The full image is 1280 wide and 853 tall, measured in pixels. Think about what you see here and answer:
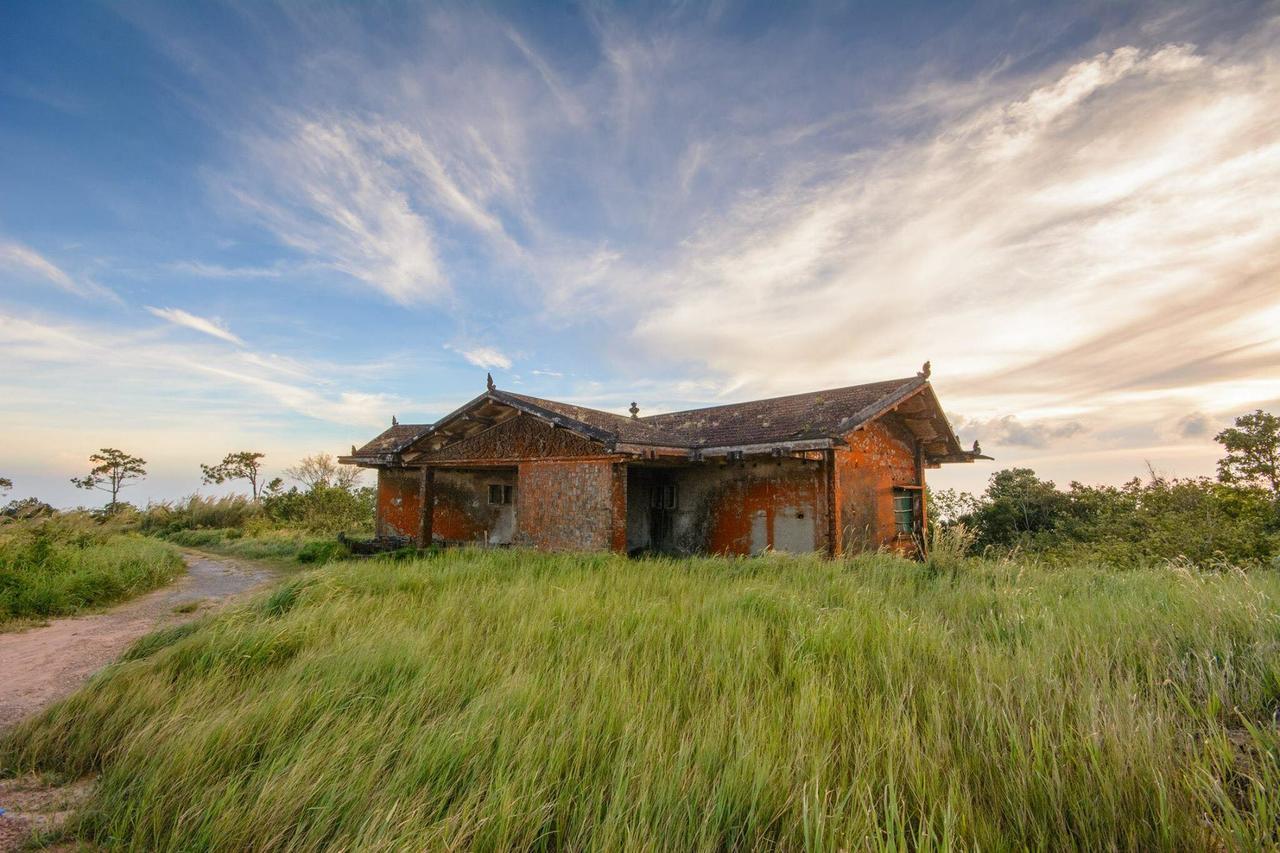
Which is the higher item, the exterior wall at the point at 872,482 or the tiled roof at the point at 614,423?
the tiled roof at the point at 614,423

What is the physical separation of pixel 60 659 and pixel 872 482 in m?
12.8

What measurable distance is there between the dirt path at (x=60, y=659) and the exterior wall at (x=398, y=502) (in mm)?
4677

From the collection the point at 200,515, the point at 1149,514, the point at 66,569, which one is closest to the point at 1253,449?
the point at 1149,514

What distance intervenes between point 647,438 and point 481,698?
8.22m

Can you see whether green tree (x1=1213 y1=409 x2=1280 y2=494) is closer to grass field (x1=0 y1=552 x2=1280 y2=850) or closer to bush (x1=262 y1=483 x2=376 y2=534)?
grass field (x1=0 y1=552 x2=1280 y2=850)

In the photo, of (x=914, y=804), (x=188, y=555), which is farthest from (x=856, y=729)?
(x=188, y=555)

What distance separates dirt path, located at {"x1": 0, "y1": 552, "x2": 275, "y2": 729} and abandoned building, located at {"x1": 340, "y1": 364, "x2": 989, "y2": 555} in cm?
498

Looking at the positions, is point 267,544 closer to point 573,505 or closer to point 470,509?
point 470,509

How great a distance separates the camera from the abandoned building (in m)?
10.6

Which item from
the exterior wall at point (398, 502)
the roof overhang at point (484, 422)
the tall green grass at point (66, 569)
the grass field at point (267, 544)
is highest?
the roof overhang at point (484, 422)

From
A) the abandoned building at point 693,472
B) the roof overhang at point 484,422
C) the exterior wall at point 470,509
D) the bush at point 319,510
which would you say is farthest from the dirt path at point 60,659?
the bush at point 319,510

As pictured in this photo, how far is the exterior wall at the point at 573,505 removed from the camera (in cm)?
1063

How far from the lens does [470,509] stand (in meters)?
14.5

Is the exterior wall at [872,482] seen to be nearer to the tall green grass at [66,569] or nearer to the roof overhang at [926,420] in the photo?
the roof overhang at [926,420]
